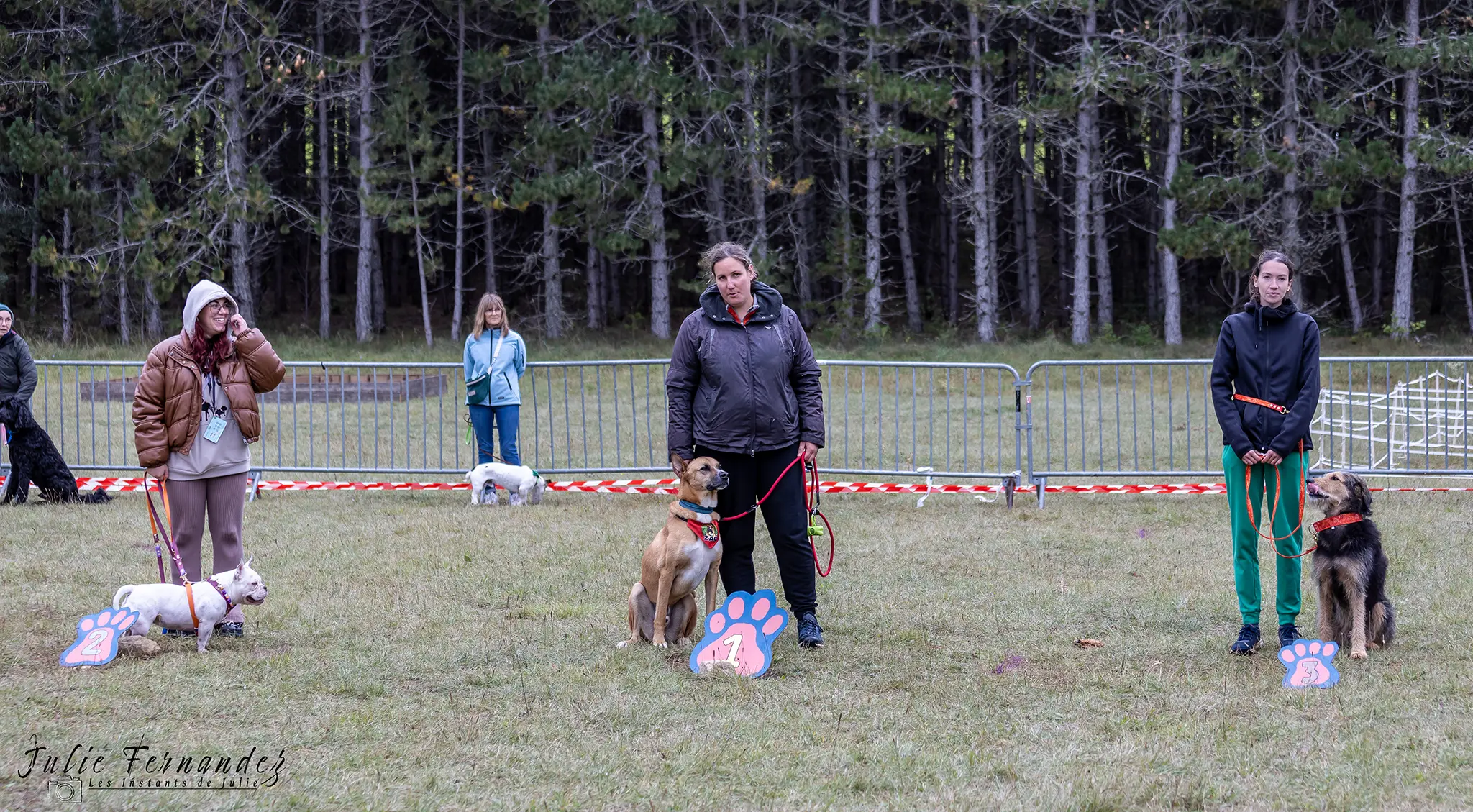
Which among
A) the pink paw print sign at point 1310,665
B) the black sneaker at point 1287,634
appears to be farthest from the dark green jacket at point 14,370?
the pink paw print sign at point 1310,665

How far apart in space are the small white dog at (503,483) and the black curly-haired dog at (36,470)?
3186 mm

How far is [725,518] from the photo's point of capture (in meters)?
6.10

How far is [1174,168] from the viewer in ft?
87.0

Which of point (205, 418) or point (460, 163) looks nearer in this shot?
point (205, 418)

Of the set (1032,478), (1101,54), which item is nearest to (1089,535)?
(1032,478)

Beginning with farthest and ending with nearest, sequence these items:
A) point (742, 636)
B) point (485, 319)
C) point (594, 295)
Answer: point (594, 295) → point (485, 319) → point (742, 636)

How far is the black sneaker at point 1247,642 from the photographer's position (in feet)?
19.4

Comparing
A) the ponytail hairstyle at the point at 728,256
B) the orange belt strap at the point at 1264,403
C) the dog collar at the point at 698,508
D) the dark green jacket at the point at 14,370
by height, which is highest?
the ponytail hairstyle at the point at 728,256

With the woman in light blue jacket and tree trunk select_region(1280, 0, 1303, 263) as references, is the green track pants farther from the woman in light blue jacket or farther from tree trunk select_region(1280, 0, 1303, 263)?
tree trunk select_region(1280, 0, 1303, 263)

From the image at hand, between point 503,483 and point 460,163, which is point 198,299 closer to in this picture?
point 503,483

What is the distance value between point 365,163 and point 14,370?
17.7 metres

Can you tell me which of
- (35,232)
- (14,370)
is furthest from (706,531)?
(35,232)

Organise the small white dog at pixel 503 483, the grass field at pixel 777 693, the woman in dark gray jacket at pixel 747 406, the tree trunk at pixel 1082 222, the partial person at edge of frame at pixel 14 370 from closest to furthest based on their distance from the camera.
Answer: the grass field at pixel 777 693
the woman in dark gray jacket at pixel 747 406
the partial person at edge of frame at pixel 14 370
the small white dog at pixel 503 483
the tree trunk at pixel 1082 222

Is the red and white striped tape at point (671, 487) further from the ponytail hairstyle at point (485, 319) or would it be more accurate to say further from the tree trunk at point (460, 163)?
the tree trunk at point (460, 163)
